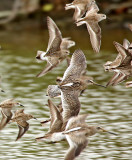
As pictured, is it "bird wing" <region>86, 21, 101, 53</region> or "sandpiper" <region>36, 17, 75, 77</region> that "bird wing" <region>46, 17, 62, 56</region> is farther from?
"bird wing" <region>86, 21, 101, 53</region>

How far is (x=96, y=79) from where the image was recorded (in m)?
10.6

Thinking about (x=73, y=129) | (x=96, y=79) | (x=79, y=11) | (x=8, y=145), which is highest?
(x=79, y=11)

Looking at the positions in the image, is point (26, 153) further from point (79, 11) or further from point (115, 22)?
point (115, 22)

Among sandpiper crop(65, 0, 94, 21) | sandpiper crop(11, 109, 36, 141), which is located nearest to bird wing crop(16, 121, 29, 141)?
sandpiper crop(11, 109, 36, 141)

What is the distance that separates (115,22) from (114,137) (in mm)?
10832

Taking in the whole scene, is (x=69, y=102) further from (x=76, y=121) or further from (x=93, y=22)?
(x=93, y=22)

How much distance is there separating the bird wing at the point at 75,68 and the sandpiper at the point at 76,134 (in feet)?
2.68

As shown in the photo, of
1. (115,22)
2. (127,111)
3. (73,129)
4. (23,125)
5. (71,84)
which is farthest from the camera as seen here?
(115,22)

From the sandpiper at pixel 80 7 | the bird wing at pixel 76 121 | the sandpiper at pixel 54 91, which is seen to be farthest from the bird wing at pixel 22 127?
the sandpiper at pixel 80 7

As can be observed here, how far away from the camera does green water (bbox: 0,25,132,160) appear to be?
21.7ft

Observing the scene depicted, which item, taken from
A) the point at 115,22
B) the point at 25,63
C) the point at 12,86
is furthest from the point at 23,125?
the point at 115,22

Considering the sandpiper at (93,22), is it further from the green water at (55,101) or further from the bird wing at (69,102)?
the green water at (55,101)

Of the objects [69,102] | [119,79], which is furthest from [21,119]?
[119,79]

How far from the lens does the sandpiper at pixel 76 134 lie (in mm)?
5473
